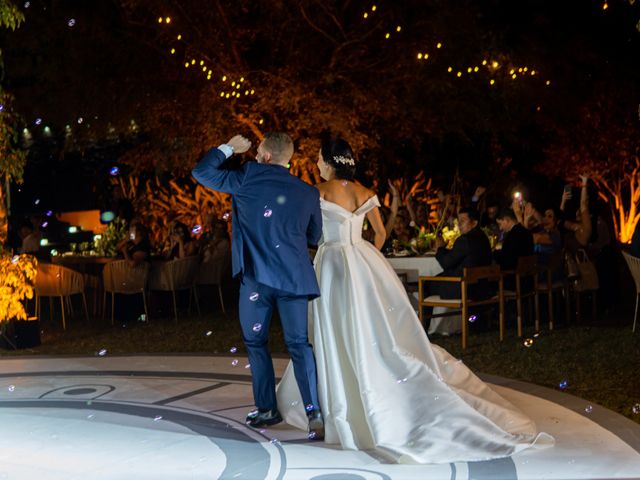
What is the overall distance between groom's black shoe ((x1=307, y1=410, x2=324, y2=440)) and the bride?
0.05 meters

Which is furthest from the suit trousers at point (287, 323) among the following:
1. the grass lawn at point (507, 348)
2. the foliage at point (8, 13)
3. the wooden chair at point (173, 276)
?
the wooden chair at point (173, 276)

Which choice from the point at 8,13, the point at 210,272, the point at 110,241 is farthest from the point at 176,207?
the point at 8,13

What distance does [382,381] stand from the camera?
5484 millimetres

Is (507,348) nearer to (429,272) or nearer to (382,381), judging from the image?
(429,272)

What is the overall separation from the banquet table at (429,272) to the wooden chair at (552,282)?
1015 mm

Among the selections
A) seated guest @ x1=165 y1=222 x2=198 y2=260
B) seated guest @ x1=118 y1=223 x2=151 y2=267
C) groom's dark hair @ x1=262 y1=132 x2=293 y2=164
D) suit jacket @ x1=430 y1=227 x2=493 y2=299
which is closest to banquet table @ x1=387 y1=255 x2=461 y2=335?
suit jacket @ x1=430 y1=227 x2=493 y2=299

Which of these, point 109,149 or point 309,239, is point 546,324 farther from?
point 109,149

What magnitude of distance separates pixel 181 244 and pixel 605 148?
15463 millimetres

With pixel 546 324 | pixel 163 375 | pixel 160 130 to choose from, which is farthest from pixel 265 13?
pixel 163 375

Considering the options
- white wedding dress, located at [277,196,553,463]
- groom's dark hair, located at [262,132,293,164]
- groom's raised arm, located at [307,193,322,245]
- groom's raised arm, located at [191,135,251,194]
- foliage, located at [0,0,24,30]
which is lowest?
white wedding dress, located at [277,196,553,463]

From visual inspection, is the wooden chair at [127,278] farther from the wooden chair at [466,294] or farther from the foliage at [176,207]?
the foliage at [176,207]

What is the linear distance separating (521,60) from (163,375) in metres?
15.7

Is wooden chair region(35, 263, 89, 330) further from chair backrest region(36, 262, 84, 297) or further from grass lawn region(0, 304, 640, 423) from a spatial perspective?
grass lawn region(0, 304, 640, 423)

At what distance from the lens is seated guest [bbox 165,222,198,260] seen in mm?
13348
